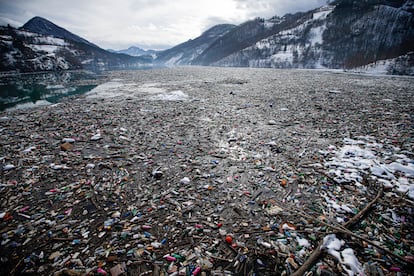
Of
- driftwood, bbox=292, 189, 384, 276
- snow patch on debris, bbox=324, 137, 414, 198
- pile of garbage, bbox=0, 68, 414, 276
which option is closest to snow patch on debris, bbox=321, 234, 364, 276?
pile of garbage, bbox=0, 68, 414, 276

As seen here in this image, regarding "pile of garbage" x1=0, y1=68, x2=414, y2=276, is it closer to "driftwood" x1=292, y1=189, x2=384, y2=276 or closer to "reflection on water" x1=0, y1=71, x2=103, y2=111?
"driftwood" x1=292, y1=189, x2=384, y2=276

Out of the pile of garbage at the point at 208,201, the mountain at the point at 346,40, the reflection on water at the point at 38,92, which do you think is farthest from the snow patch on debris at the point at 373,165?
the mountain at the point at 346,40

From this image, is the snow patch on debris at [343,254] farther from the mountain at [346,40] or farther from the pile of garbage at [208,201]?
the mountain at [346,40]

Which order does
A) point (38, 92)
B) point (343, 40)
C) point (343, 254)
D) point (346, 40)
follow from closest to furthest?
point (343, 254), point (38, 92), point (346, 40), point (343, 40)

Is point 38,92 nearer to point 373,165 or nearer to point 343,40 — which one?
point 373,165

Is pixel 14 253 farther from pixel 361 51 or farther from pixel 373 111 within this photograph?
pixel 361 51

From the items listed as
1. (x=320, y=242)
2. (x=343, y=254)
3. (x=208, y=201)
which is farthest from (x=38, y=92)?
(x=343, y=254)

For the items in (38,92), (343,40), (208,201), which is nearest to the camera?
(208,201)
